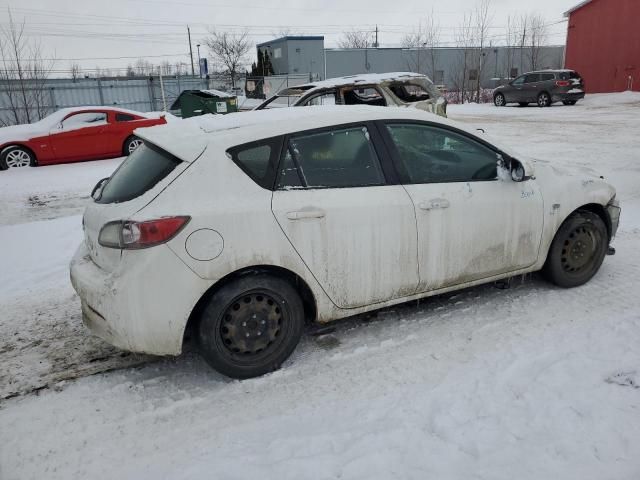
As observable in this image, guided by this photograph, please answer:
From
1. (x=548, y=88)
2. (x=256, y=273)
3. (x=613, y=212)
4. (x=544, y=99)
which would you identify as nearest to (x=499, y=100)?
(x=544, y=99)

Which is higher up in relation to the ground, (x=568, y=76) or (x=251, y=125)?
(x=568, y=76)

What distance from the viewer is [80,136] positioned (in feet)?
39.0

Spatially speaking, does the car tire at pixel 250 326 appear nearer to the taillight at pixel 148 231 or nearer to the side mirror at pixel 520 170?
the taillight at pixel 148 231

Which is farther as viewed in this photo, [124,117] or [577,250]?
[124,117]

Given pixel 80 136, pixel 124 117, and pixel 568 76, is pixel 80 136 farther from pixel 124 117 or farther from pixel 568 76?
pixel 568 76

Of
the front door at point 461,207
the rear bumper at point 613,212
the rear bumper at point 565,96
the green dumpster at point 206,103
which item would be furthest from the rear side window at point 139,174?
the rear bumper at point 565,96

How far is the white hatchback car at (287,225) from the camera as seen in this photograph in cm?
288

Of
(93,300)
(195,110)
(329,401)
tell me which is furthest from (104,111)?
(329,401)

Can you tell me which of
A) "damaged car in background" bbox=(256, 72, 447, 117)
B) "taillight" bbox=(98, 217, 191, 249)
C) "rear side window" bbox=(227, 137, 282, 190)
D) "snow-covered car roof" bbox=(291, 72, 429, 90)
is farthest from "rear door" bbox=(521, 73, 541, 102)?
"taillight" bbox=(98, 217, 191, 249)

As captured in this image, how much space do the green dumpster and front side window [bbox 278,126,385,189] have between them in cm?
1801

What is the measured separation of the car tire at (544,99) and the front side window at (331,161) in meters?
23.9

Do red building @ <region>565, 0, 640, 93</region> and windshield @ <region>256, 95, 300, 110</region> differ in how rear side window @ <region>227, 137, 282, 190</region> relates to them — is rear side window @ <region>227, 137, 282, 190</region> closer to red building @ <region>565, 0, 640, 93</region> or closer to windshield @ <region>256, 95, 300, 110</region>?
windshield @ <region>256, 95, 300, 110</region>

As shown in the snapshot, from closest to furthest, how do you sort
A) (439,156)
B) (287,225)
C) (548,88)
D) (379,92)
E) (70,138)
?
(287,225) → (439,156) → (379,92) → (70,138) → (548,88)

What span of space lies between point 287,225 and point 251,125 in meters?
0.74
